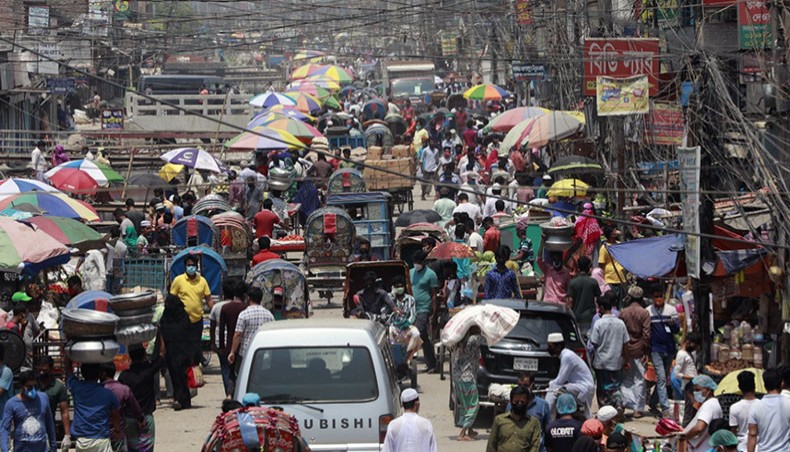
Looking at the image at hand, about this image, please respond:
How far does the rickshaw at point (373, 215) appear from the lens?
24125 millimetres

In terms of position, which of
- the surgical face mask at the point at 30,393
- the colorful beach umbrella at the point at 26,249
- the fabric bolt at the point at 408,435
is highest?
the colorful beach umbrella at the point at 26,249

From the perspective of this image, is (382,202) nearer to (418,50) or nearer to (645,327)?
(645,327)

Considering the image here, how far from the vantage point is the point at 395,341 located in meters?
16.1

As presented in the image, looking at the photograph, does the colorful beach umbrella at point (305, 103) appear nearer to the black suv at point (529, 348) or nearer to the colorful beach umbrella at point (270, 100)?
the colorful beach umbrella at point (270, 100)

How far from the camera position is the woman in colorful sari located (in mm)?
14188

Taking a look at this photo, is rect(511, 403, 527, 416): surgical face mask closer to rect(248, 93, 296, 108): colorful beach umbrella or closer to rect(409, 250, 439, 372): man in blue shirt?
rect(409, 250, 439, 372): man in blue shirt

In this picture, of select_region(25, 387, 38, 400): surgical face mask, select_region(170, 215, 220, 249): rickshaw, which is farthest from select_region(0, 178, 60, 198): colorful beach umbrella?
select_region(25, 387, 38, 400): surgical face mask

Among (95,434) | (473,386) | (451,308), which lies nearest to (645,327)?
(473,386)

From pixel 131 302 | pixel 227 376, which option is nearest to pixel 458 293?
pixel 227 376

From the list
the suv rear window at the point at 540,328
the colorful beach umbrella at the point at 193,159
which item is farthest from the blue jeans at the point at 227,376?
the colorful beach umbrella at the point at 193,159

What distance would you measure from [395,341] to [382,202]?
27.3 feet

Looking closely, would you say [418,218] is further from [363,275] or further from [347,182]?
[363,275]

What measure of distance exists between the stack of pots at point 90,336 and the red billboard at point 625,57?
12.1 meters

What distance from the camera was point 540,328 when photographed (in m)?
14.3
